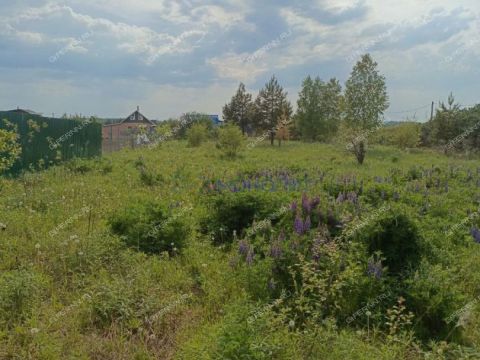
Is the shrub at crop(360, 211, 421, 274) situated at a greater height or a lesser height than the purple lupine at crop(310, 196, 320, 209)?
lesser

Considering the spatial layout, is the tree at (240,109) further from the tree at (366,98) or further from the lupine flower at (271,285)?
the lupine flower at (271,285)

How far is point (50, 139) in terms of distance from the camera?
12.4 m

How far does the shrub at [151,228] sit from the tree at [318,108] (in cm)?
2991

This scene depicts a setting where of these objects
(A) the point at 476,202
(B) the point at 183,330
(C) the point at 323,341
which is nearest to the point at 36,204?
(B) the point at 183,330

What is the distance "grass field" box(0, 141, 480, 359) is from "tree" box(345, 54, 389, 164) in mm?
15656

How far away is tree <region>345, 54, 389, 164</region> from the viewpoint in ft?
67.9

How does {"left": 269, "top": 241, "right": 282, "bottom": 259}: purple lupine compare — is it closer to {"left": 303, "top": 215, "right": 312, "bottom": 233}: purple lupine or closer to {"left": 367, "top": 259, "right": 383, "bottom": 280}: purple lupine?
{"left": 303, "top": 215, "right": 312, "bottom": 233}: purple lupine

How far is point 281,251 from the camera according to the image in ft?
11.8

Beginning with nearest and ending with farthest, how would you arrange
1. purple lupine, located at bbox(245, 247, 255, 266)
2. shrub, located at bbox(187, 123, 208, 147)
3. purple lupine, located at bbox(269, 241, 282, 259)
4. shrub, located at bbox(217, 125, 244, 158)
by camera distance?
purple lupine, located at bbox(269, 241, 282, 259) → purple lupine, located at bbox(245, 247, 255, 266) → shrub, located at bbox(217, 125, 244, 158) → shrub, located at bbox(187, 123, 208, 147)

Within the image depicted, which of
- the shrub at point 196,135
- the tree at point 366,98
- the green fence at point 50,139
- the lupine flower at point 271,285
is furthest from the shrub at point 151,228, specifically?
the shrub at point 196,135

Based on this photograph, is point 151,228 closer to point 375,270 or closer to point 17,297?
→ point 17,297

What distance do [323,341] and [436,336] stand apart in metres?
1.14

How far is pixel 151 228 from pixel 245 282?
1.67 m

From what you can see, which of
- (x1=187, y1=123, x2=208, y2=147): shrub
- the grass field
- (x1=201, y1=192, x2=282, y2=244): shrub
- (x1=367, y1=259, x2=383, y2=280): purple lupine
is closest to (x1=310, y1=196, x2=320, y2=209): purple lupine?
the grass field
